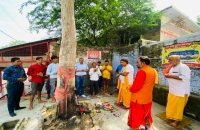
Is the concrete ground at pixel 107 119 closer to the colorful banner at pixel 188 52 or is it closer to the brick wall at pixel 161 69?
the brick wall at pixel 161 69

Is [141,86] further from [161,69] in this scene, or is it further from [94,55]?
[94,55]

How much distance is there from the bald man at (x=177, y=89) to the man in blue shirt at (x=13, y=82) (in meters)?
4.59

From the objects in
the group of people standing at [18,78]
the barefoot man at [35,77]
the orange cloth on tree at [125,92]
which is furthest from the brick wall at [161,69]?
the barefoot man at [35,77]

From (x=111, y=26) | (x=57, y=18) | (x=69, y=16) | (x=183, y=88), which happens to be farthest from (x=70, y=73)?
(x=57, y=18)

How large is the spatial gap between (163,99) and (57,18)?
26.2ft

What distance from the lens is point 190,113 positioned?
3.72m

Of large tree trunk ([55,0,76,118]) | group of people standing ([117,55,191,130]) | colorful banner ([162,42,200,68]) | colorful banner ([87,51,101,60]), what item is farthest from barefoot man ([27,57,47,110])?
colorful banner ([162,42,200,68])

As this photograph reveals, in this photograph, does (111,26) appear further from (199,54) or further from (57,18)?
(199,54)

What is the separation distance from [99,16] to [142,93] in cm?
619

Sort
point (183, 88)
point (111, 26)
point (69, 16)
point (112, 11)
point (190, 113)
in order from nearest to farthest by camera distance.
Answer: point (69, 16)
point (183, 88)
point (190, 113)
point (112, 11)
point (111, 26)

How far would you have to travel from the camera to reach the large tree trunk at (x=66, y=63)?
109 inches

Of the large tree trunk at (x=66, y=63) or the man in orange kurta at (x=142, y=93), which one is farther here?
the large tree trunk at (x=66, y=63)

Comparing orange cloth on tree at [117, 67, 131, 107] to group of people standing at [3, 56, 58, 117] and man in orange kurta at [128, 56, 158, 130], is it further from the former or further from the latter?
group of people standing at [3, 56, 58, 117]

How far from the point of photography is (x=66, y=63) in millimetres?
2799
